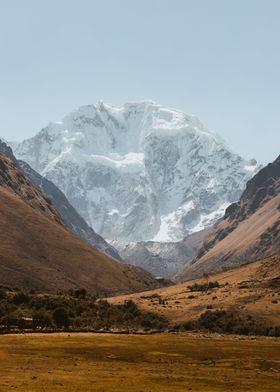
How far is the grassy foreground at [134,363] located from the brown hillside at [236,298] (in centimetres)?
4322

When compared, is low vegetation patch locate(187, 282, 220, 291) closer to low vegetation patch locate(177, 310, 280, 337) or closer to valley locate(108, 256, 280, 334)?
valley locate(108, 256, 280, 334)

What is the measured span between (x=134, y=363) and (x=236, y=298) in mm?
82560

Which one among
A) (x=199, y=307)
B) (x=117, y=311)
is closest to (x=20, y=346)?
(x=117, y=311)

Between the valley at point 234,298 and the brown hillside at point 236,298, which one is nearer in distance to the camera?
the valley at point 234,298

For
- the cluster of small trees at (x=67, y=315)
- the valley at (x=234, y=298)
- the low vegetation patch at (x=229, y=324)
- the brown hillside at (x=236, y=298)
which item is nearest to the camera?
the cluster of small trees at (x=67, y=315)

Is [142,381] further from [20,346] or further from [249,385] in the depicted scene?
[20,346]

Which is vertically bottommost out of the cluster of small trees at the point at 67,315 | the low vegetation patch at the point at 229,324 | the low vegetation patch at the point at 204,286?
the low vegetation patch at the point at 229,324

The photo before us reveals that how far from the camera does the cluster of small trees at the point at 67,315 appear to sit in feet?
297

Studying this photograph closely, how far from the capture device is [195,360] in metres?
66.4

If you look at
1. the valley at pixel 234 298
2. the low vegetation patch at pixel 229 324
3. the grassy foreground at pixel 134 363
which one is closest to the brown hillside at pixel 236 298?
the valley at pixel 234 298

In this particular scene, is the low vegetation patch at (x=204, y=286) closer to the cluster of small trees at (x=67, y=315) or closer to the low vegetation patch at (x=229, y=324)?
the cluster of small trees at (x=67, y=315)

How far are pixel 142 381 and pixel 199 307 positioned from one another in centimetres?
8896

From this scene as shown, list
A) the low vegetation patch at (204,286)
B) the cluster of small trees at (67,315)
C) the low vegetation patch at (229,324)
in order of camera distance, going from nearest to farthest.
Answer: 1. the cluster of small trees at (67,315)
2. the low vegetation patch at (229,324)
3. the low vegetation patch at (204,286)

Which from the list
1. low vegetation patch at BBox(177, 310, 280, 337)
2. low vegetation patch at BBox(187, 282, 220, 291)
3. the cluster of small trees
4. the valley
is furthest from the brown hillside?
the cluster of small trees
